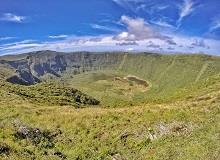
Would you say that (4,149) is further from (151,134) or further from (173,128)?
(173,128)

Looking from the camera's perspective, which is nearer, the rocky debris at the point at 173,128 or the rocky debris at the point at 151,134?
the rocky debris at the point at 173,128

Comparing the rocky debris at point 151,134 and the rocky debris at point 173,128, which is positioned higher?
the rocky debris at point 173,128

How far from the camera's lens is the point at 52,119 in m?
44.2

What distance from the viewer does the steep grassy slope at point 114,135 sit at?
23781 mm

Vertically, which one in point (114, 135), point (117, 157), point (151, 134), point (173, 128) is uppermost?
point (173, 128)

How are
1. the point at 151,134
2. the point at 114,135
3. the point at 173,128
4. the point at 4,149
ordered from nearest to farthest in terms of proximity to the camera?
1. the point at 4,149
2. the point at 173,128
3. the point at 151,134
4. the point at 114,135

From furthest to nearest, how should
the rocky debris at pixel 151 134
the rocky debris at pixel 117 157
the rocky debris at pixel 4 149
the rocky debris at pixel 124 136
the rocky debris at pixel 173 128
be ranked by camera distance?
the rocky debris at pixel 124 136 → the rocky debris at pixel 151 134 → the rocky debris at pixel 173 128 → the rocky debris at pixel 117 157 → the rocky debris at pixel 4 149

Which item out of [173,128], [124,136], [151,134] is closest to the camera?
[173,128]

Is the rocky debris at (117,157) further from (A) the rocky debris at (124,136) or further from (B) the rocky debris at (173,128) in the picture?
(B) the rocky debris at (173,128)

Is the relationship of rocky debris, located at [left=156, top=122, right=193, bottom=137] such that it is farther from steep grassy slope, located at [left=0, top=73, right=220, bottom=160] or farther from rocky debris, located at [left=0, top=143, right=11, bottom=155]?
rocky debris, located at [left=0, top=143, right=11, bottom=155]

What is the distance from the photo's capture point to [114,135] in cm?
3703

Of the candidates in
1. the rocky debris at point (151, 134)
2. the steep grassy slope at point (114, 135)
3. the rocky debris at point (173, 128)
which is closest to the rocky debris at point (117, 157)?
the steep grassy slope at point (114, 135)

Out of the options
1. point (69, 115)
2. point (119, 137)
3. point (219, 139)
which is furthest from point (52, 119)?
point (219, 139)

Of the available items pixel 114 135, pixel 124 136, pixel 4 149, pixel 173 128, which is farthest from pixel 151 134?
pixel 4 149
